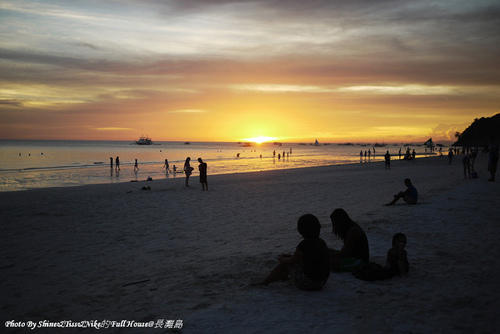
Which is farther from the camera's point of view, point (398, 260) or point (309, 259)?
point (398, 260)

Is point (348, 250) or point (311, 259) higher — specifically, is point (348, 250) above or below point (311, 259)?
below

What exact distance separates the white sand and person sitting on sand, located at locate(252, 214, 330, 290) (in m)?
0.21

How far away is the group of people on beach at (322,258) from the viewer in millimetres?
5297

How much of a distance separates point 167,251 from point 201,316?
177 inches

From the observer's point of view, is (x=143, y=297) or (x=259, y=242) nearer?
(x=143, y=297)

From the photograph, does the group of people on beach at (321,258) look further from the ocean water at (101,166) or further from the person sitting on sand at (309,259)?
the ocean water at (101,166)

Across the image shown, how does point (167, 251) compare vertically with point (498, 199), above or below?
Answer: below

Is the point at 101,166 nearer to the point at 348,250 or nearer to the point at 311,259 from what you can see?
the point at 348,250

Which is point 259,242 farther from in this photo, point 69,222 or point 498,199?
point 498,199

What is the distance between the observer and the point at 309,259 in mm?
5320

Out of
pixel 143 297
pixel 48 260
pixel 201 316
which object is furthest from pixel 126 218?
pixel 201 316

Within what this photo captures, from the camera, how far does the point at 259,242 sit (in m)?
9.28

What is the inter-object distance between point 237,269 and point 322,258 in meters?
2.26

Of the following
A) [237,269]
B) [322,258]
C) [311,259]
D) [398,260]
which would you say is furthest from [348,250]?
[237,269]
